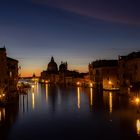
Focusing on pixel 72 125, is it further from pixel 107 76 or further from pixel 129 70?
pixel 107 76

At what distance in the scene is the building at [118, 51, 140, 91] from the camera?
67.1m

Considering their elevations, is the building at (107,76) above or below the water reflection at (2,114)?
above

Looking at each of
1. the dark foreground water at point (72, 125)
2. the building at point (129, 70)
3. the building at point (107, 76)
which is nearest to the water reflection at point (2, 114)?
the dark foreground water at point (72, 125)

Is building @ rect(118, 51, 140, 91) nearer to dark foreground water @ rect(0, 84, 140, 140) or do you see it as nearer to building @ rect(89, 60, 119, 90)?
building @ rect(89, 60, 119, 90)

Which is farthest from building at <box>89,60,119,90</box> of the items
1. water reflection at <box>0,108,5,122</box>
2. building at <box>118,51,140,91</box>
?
water reflection at <box>0,108,5,122</box>

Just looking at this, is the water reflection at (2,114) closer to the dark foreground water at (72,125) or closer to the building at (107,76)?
the dark foreground water at (72,125)

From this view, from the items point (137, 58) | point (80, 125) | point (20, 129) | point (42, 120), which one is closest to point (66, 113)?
point (42, 120)

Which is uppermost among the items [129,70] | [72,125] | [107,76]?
[129,70]

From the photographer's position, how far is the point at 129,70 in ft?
237

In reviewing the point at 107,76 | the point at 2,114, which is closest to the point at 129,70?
the point at 107,76

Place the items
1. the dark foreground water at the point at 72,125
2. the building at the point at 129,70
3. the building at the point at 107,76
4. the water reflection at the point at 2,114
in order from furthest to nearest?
the building at the point at 107,76 → the building at the point at 129,70 → the water reflection at the point at 2,114 → the dark foreground water at the point at 72,125

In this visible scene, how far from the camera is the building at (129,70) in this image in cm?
6712

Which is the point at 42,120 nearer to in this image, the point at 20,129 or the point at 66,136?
the point at 20,129

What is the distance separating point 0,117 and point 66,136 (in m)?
14.1
